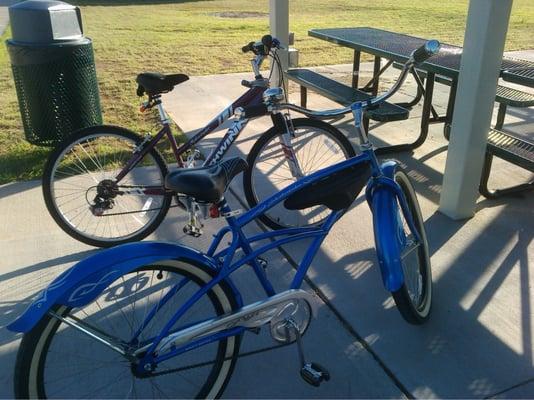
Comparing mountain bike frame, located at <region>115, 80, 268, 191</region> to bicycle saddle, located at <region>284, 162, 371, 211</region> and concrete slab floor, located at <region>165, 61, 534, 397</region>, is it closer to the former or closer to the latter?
concrete slab floor, located at <region>165, 61, 534, 397</region>

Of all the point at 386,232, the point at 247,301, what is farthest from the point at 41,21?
the point at 386,232

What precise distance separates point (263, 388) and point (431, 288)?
1.05 meters

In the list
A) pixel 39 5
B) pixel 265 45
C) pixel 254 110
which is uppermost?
pixel 39 5

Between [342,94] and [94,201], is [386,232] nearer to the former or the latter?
[94,201]

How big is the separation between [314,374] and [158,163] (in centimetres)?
176

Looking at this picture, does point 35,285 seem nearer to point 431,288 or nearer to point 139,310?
point 139,310

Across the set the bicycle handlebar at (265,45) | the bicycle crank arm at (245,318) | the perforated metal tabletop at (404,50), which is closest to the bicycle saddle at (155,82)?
the bicycle handlebar at (265,45)

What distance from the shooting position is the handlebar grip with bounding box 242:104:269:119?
334 cm

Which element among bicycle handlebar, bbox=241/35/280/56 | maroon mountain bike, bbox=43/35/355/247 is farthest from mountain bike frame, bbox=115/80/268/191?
bicycle handlebar, bbox=241/35/280/56

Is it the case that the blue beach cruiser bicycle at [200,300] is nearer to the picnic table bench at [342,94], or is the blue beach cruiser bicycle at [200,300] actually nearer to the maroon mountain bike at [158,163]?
the maroon mountain bike at [158,163]

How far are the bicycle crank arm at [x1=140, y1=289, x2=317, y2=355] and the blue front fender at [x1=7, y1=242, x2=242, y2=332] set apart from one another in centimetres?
25

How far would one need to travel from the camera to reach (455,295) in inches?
114

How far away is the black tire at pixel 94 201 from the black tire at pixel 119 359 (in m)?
0.78

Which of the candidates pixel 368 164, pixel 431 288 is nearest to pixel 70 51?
pixel 368 164
